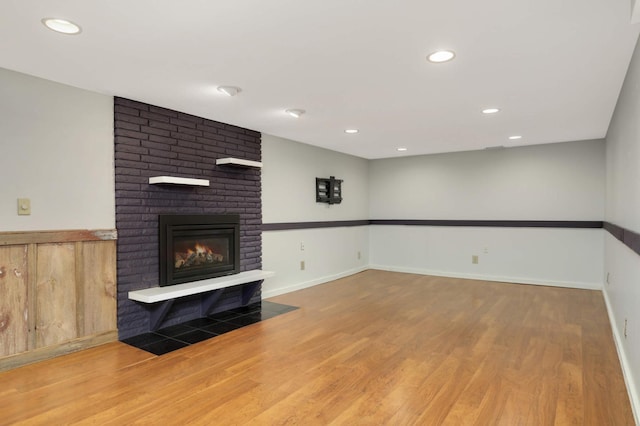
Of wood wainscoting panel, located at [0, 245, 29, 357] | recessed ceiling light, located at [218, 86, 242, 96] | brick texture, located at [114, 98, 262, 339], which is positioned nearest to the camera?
wood wainscoting panel, located at [0, 245, 29, 357]

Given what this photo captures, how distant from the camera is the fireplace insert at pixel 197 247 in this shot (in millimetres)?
3691

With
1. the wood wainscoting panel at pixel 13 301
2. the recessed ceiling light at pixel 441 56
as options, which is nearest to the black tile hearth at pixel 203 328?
the wood wainscoting panel at pixel 13 301

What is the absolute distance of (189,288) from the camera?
3.58 meters

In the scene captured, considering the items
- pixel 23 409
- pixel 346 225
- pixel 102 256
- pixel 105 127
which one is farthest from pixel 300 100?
pixel 346 225

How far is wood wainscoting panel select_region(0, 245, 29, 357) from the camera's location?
269 cm

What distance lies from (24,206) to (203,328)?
1.81m

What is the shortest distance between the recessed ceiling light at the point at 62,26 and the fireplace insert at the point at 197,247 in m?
1.87

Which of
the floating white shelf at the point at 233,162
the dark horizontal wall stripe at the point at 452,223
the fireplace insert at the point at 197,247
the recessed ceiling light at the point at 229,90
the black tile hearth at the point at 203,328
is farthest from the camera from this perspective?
the dark horizontal wall stripe at the point at 452,223

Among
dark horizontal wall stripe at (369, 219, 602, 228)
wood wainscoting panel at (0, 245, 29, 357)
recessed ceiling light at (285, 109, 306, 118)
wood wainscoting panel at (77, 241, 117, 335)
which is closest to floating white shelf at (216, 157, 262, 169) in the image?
recessed ceiling light at (285, 109, 306, 118)

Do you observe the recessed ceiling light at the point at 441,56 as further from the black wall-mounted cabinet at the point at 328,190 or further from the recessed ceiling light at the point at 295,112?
the black wall-mounted cabinet at the point at 328,190

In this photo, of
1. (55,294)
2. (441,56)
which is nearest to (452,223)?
(441,56)

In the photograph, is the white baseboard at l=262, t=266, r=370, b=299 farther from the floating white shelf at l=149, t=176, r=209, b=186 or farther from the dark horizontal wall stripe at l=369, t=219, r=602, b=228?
the floating white shelf at l=149, t=176, r=209, b=186

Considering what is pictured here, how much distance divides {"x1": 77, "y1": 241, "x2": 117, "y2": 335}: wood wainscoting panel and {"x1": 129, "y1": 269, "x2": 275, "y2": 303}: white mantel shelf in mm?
198

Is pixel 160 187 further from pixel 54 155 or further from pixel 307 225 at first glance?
pixel 307 225
